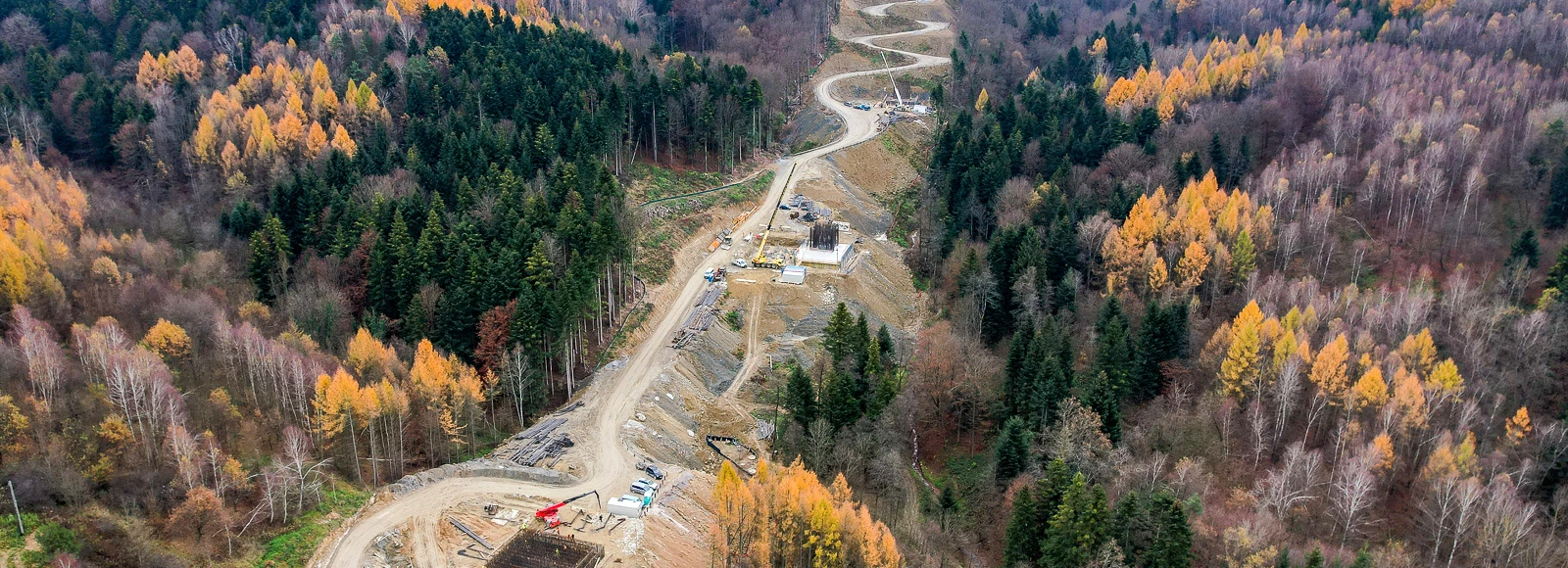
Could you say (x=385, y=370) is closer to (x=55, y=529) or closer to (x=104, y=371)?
(x=104, y=371)

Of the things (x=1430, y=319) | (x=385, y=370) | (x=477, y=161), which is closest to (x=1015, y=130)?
(x=1430, y=319)

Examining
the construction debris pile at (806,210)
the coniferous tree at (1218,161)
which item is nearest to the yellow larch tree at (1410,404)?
the coniferous tree at (1218,161)

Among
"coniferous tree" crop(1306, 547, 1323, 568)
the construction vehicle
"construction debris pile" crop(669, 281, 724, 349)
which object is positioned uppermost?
"construction debris pile" crop(669, 281, 724, 349)

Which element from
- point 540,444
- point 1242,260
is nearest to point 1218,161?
point 1242,260

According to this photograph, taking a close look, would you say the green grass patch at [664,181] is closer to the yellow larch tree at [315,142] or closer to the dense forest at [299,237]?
the dense forest at [299,237]

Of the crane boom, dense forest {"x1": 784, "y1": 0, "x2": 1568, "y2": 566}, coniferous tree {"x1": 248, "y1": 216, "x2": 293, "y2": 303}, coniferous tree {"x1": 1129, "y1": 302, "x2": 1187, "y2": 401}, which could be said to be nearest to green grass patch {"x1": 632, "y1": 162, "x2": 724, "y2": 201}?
dense forest {"x1": 784, "y1": 0, "x2": 1568, "y2": 566}

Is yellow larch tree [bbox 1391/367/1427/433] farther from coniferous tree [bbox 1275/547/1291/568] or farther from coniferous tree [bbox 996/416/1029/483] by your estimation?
coniferous tree [bbox 996/416/1029/483]
